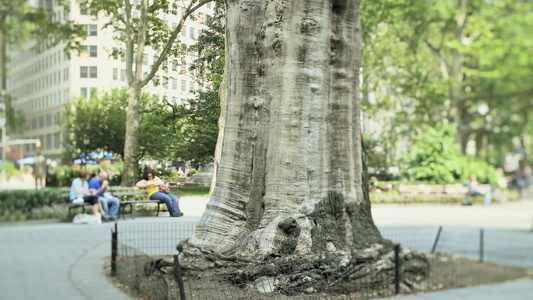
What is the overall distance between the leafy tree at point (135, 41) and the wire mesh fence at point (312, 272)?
56 centimetres

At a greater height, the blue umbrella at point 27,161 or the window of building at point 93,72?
the window of building at point 93,72

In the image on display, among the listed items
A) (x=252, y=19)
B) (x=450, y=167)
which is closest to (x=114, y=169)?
(x=252, y=19)

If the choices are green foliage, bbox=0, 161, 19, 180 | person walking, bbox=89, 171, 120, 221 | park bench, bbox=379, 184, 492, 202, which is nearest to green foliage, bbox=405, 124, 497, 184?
park bench, bbox=379, 184, 492, 202

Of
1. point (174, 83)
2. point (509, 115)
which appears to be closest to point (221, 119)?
point (174, 83)

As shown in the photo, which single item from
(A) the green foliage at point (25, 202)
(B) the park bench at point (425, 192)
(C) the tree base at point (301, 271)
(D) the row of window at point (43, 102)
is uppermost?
(D) the row of window at point (43, 102)

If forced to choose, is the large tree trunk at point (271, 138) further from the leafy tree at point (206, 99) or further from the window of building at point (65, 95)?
the window of building at point (65, 95)

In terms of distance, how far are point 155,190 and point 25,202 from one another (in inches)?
18.1

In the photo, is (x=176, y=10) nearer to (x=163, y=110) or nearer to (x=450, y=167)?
(x=163, y=110)

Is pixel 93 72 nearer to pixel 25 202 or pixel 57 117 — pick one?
pixel 57 117

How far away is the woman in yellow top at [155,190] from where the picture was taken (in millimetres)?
1943

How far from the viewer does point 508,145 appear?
2615 mm

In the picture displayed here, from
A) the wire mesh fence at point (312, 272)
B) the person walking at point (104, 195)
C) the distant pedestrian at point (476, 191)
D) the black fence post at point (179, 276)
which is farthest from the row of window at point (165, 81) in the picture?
the distant pedestrian at point (476, 191)

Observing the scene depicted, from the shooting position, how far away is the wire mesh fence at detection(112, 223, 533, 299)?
2653 mm

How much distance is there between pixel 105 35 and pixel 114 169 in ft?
1.66
